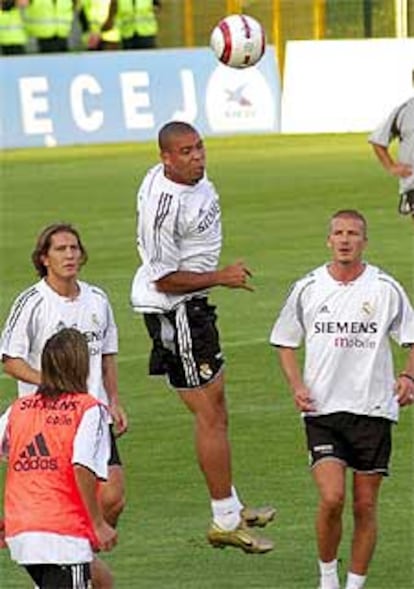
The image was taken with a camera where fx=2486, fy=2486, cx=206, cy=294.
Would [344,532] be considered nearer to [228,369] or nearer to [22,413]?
[22,413]

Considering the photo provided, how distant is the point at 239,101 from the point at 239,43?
15.9m

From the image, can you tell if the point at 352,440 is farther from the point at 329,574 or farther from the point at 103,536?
the point at 103,536

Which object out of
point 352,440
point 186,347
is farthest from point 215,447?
point 352,440

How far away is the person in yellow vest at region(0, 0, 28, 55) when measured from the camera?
4109 centimetres

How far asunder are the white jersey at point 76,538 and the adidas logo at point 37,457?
103 millimetres

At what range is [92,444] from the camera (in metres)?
9.55

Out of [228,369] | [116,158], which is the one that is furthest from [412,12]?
[228,369]

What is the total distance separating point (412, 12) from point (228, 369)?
28670mm

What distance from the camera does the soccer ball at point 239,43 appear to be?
21.4 m

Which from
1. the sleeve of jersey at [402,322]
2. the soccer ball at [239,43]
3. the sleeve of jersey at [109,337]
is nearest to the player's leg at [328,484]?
the sleeve of jersey at [402,322]

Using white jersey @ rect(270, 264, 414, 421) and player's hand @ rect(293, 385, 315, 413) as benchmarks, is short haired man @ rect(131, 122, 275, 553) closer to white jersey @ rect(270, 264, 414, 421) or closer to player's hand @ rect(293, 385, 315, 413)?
white jersey @ rect(270, 264, 414, 421)

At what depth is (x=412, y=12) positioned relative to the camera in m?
46.1

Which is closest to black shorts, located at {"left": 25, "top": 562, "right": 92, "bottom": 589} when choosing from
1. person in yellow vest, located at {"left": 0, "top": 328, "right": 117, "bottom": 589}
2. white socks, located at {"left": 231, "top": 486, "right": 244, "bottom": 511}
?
person in yellow vest, located at {"left": 0, "top": 328, "right": 117, "bottom": 589}

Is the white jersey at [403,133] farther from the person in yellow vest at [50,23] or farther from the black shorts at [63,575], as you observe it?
the person in yellow vest at [50,23]
